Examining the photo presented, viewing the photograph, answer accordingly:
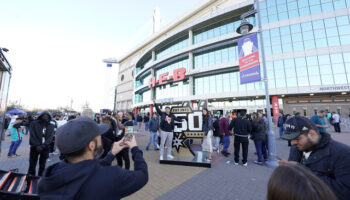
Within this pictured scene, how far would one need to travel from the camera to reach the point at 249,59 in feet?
20.9

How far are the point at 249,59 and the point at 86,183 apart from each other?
23.5 ft

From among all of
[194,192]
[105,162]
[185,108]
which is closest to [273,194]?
[105,162]

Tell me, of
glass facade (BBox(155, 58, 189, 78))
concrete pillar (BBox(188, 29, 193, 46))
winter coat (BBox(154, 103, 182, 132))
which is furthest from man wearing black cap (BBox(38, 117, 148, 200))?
concrete pillar (BBox(188, 29, 193, 46))

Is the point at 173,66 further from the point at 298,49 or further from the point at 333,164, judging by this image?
the point at 333,164

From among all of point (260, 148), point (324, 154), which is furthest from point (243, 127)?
point (324, 154)

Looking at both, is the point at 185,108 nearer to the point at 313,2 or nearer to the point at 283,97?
the point at 283,97

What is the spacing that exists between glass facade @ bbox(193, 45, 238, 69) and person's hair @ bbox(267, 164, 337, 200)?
1039 inches

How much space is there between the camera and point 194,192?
11.8 ft

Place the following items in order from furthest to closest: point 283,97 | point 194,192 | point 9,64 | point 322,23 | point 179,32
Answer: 1. point 179,32
2. point 283,97
3. point 322,23
4. point 9,64
5. point 194,192

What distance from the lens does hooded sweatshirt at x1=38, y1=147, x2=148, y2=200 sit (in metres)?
1.00

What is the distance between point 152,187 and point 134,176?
307 cm

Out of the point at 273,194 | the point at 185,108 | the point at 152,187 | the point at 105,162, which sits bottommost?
the point at 152,187

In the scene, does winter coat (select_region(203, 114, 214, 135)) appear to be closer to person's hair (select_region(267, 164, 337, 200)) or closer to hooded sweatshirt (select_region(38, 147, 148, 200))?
hooded sweatshirt (select_region(38, 147, 148, 200))

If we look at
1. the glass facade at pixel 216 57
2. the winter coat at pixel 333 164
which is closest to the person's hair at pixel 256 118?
the winter coat at pixel 333 164
